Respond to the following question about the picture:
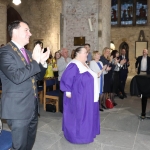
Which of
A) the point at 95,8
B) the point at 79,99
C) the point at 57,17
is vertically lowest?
the point at 79,99

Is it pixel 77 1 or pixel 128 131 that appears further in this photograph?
pixel 77 1

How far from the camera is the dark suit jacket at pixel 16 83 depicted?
178 centimetres

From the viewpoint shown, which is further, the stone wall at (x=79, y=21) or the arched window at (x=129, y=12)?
the arched window at (x=129, y=12)

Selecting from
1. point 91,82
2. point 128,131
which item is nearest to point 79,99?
point 91,82

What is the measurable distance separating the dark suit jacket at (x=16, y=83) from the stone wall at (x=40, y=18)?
1174cm

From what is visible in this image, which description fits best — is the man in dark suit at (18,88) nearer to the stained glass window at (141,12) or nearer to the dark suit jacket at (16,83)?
the dark suit jacket at (16,83)

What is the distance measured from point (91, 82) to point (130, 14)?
1587 cm

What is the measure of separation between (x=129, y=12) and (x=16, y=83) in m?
17.7

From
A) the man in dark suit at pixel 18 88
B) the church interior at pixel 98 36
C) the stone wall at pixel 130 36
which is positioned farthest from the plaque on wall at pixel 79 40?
the stone wall at pixel 130 36

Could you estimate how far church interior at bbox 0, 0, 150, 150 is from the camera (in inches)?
141

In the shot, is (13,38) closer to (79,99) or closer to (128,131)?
(79,99)

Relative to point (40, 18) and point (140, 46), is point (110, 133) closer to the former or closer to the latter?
point (40, 18)

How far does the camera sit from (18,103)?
190 centimetres

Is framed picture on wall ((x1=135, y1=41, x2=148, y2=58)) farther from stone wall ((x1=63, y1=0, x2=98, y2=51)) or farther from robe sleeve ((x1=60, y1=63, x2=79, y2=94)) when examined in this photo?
robe sleeve ((x1=60, y1=63, x2=79, y2=94))
